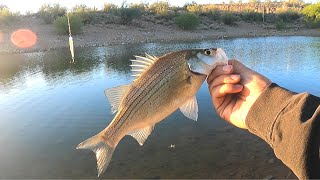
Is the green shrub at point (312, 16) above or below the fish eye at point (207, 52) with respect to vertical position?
below

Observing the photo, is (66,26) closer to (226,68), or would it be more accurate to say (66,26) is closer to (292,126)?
(226,68)

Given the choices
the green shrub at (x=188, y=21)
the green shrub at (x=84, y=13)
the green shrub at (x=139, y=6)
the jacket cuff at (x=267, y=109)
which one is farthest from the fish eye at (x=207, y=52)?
the green shrub at (x=139, y=6)

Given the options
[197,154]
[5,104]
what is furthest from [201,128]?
[5,104]

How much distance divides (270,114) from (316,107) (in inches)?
14.8

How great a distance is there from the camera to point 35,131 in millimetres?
11680

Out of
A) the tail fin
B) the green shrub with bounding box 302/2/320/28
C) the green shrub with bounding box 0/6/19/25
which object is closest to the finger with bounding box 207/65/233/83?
the tail fin

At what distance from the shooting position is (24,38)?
4625 cm

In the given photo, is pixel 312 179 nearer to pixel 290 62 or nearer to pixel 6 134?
pixel 6 134

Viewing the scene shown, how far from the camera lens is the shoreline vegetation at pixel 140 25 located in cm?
4678

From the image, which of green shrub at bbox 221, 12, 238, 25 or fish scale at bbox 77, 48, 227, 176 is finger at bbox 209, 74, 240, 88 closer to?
fish scale at bbox 77, 48, 227, 176

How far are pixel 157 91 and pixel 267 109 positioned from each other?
72 cm

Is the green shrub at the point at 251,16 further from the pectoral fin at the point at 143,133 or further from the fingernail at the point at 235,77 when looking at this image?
the pectoral fin at the point at 143,133

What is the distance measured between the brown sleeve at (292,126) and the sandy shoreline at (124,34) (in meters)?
38.3

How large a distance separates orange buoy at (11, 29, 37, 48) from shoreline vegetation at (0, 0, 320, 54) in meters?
0.56
